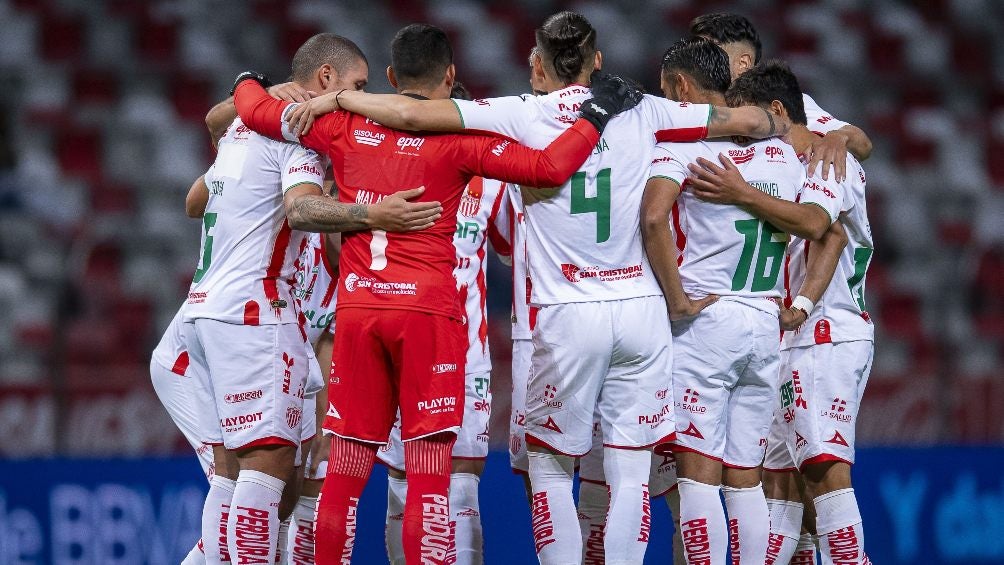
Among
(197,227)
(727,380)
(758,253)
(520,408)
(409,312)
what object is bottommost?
(520,408)

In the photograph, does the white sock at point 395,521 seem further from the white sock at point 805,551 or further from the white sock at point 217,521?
the white sock at point 805,551

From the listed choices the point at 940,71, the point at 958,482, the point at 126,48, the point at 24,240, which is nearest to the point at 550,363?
the point at 958,482

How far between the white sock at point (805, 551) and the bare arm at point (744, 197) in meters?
1.62

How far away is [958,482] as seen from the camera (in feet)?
23.9

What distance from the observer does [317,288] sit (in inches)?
229

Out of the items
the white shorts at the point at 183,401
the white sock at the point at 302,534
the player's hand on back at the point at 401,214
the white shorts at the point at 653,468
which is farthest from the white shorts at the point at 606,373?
the white shorts at the point at 183,401

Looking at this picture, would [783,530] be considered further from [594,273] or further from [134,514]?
[134,514]

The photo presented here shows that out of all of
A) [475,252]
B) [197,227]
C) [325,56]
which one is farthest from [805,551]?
[197,227]

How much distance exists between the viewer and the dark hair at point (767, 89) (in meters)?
5.25

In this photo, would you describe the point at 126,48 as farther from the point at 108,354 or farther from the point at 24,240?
the point at 108,354

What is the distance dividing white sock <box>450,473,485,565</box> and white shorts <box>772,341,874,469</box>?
142 cm

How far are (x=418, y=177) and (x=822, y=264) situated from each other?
73.2 inches

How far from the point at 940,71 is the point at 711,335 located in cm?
822

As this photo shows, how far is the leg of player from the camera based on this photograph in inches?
190
